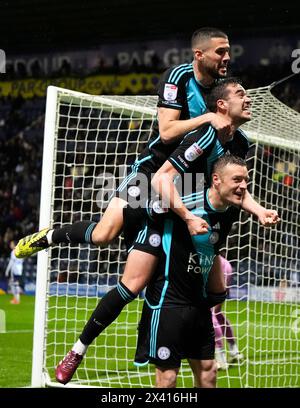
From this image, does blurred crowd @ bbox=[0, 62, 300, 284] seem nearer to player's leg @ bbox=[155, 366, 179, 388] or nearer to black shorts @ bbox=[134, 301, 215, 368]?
black shorts @ bbox=[134, 301, 215, 368]

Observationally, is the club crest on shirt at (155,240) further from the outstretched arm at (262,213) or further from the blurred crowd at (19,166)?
the blurred crowd at (19,166)

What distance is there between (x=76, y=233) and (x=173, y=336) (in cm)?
127

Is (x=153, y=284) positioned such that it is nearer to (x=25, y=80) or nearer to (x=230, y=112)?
(x=230, y=112)

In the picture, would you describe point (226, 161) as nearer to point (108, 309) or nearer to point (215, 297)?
point (215, 297)

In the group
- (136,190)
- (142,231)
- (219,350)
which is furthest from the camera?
(219,350)

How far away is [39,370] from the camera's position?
286 inches

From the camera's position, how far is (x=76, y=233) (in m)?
5.88

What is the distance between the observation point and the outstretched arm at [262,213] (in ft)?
16.3

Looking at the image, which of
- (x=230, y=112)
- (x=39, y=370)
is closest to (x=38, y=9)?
(x=39, y=370)

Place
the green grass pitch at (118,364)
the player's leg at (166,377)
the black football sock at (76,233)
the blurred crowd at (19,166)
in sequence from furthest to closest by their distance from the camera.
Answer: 1. the blurred crowd at (19,166)
2. the green grass pitch at (118,364)
3. the black football sock at (76,233)
4. the player's leg at (166,377)

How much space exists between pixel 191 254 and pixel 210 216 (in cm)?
26

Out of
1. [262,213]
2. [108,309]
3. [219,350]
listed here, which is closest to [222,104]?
[262,213]

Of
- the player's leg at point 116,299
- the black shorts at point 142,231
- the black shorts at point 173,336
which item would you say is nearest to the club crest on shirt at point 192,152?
the black shorts at point 142,231

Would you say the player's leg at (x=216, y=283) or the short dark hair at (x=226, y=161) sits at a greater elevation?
the short dark hair at (x=226, y=161)
